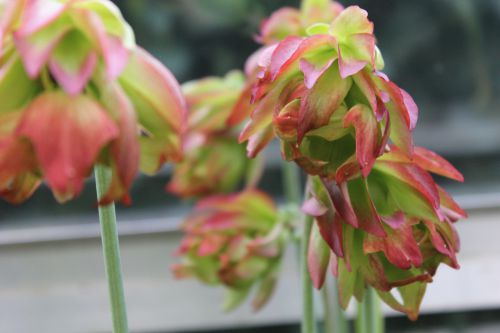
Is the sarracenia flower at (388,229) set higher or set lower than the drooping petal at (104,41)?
lower

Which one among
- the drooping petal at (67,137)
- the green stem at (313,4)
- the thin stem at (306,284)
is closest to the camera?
the drooping petal at (67,137)

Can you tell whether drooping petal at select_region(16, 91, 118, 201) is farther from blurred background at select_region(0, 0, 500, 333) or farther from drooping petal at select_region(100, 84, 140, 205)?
blurred background at select_region(0, 0, 500, 333)

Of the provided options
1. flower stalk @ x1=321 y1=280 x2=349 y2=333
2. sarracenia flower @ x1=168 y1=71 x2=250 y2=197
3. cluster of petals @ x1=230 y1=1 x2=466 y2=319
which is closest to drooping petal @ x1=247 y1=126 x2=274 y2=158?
cluster of petals @ x1=230 y1=1 x2=466 y2=319

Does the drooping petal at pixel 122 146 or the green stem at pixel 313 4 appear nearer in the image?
the drooping petal at pixel 122 146

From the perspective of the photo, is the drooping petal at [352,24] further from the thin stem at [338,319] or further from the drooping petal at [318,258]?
the thin stem at [338,319]

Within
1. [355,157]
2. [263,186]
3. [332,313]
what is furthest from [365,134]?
[263,186]

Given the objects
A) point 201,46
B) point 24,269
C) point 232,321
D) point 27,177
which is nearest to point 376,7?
point 201,46

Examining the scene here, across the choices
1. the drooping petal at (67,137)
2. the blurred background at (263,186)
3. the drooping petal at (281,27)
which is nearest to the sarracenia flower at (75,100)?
the drooping petal at (67,137)
